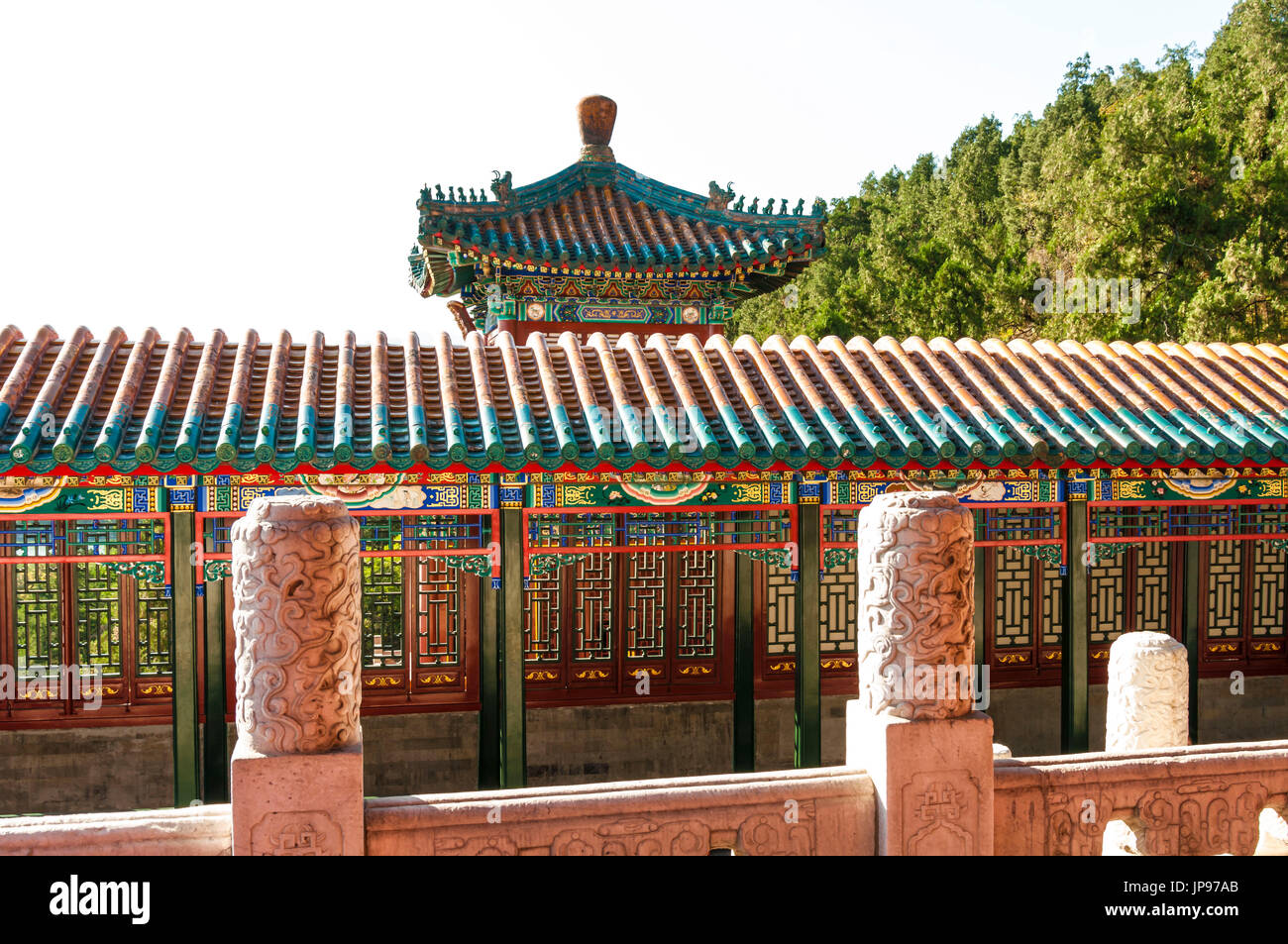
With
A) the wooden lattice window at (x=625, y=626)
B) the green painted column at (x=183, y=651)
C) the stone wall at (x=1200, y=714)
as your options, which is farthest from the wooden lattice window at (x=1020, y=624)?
the green painted column at (x=183, y=651)

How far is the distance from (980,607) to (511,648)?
424 centimetres

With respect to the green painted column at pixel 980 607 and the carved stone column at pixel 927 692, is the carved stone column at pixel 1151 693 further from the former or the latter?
the green painted column at pixel 980 607

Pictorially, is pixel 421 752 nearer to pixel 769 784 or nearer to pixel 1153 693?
pixel 769 784

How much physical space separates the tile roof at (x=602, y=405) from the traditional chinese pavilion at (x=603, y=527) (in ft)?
0.10

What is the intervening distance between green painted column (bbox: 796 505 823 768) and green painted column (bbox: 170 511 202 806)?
3.93 meters

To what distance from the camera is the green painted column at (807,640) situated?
6855 millimetres

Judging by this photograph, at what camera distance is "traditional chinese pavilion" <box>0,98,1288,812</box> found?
625 centimetres

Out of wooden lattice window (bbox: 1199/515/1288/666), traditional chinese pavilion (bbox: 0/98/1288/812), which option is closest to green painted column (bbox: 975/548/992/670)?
traditional chinese pavilion (bbox: 0/98/1288/812)

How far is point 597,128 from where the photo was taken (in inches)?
460

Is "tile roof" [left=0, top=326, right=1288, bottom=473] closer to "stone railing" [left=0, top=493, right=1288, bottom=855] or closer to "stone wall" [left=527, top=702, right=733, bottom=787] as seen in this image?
"stone railing" [left=0, top=493, right=1288, bottom=855]

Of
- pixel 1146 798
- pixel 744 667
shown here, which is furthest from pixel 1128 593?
pixel 1146 798

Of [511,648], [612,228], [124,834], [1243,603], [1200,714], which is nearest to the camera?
[124,834]

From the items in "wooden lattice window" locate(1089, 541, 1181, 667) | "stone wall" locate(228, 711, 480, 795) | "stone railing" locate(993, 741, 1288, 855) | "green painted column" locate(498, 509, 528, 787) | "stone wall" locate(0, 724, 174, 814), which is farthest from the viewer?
"wooden lattice window" locate(1089, 541, 1181, 667)

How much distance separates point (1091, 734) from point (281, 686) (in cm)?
749
